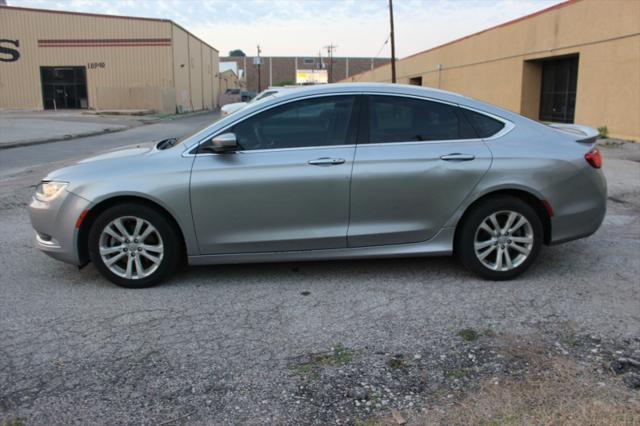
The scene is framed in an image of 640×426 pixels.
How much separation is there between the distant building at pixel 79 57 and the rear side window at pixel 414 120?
4055cm

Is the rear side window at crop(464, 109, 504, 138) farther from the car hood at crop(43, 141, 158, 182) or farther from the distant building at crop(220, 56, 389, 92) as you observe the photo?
the distant building at crop(220, 56, 389, 92)

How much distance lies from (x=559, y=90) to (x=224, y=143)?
21.6 metres

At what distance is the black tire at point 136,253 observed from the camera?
15.0ft

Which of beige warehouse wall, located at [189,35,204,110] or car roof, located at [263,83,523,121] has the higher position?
beige warehouse wall, located at [189,35,204,110]

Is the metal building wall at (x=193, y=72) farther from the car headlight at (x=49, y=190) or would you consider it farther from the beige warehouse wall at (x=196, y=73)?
the car headlight at (x=49, y=190)

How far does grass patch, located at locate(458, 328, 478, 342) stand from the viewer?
146 inches

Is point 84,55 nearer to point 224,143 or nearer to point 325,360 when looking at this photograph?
point 224,143

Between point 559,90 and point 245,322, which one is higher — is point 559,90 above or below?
above

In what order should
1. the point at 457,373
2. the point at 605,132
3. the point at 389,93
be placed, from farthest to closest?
1. the point at 605,132
2. the point at 389,93
3. the point at 457,373

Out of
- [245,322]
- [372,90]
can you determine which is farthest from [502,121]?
[245,322]

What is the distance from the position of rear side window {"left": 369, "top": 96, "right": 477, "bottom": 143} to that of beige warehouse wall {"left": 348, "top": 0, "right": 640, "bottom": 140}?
47.3ft

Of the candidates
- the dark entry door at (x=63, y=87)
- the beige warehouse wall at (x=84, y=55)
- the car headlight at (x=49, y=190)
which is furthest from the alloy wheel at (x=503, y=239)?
the dark entry door at (x=63, y=87)

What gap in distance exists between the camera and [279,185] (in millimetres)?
4582

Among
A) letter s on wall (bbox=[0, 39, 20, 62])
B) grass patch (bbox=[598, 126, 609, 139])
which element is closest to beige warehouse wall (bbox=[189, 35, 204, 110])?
letter s on wall (bbox=[0, 39, 20, 62])
